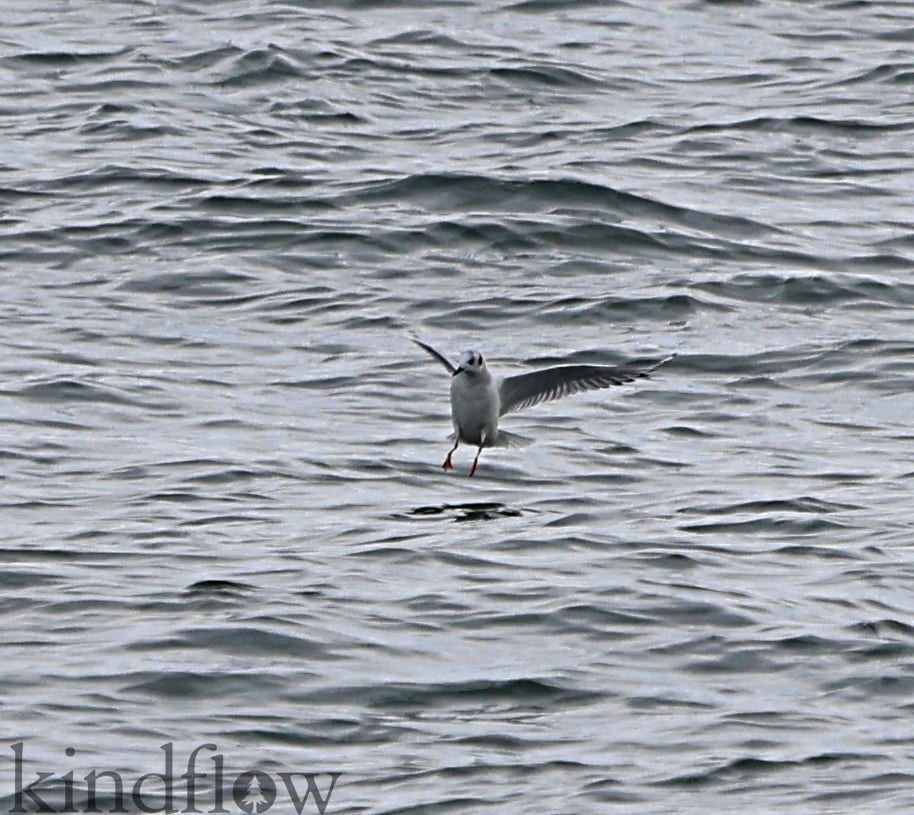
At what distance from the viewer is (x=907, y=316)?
55.5ft

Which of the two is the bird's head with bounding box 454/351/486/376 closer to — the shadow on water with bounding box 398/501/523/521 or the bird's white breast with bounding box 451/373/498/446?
the bird's white breast with bounding box 451/373/498/446

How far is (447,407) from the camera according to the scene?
15.1 m

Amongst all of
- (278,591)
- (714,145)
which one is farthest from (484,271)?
(278,591)

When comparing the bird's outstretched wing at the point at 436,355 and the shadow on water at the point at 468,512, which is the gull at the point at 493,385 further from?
the shadow on water at the point at 468,512

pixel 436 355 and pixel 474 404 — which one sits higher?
pixel 436 355

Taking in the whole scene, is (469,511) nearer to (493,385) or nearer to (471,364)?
(493,385)

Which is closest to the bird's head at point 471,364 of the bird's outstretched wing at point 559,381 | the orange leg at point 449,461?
the bird's outstretched wing at point 559,381

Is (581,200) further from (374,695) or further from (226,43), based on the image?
(374,695)

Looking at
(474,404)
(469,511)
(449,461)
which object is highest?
(474,404)

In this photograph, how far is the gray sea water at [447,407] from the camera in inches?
377

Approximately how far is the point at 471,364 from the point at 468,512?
0.82 m

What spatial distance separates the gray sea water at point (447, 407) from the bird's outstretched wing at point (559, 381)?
0.54 metres

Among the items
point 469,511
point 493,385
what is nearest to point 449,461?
point 469,511

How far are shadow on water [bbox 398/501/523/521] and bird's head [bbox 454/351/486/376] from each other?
0.75 metres
